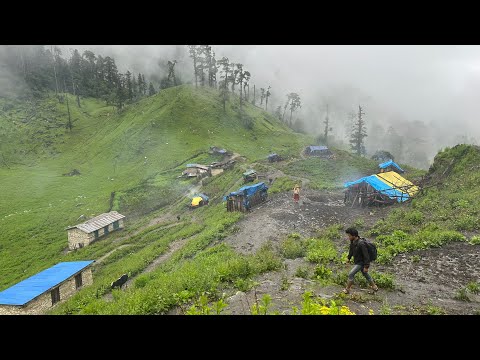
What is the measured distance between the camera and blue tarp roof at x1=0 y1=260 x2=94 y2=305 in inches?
779

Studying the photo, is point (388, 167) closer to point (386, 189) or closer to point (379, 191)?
point (386, 189)

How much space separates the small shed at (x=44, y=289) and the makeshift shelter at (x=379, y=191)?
84.5ft

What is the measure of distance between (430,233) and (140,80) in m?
121

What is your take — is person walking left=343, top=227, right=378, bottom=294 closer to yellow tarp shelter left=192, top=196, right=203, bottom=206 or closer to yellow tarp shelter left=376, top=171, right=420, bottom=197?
yellow tarp shelter left=376, top=171, right=420, bottom=197

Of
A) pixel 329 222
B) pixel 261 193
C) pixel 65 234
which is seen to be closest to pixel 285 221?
pixel 329 222

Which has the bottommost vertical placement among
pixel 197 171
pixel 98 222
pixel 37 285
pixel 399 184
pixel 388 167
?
pixel 98 222

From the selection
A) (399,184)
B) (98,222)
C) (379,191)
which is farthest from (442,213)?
(98,222)

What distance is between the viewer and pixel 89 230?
1501 inches

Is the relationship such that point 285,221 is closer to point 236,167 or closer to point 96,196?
point 236,167

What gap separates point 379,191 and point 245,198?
1288 centimetres

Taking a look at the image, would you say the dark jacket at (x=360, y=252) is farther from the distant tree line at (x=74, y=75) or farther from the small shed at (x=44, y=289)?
the distant tree line at (x=74, y=75)

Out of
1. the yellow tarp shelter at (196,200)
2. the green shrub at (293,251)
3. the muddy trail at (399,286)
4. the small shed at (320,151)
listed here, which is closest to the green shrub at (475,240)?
the muddy trail at (399,286)

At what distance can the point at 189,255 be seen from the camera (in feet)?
73.2

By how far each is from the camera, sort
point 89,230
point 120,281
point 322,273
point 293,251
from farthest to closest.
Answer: point 89,230 < point 120,281 < point 293,251 < point 322,273
